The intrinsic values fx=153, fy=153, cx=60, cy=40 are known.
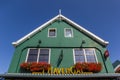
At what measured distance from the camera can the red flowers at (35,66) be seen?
44.7ft

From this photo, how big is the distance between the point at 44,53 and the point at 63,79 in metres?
3.81

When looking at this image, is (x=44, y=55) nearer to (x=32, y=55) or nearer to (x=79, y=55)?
(x=32, y=55)

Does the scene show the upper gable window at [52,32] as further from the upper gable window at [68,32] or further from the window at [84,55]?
the window at [84,55]

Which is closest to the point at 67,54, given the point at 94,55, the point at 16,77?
the point at 94,55

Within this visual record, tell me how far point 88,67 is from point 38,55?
5.03 metres

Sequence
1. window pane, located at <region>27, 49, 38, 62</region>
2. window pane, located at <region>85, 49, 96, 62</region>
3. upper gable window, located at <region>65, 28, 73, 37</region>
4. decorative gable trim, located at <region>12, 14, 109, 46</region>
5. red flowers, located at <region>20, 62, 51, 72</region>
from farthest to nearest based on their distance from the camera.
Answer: upper gable window, located at <region>65, 28, 73, 37</region>, decorative gable trim, located at <region>12, 14, 109, 46</region>, window pane, located at <region>85, 49, 96, 62</region>, window pane, located at <region>27, 49, 38, 62</region>, red flowers, located at <region>20, 62, 51, 72</region>

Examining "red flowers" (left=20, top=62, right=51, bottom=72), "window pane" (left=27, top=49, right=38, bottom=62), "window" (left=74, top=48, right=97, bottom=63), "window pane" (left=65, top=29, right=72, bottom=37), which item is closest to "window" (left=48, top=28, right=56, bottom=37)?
"window pane" (left=65, top=29, right=72, bottom=37)

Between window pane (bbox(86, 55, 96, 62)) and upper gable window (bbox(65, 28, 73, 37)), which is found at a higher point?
upper gable window (bbox(65, 28, 73, 37))

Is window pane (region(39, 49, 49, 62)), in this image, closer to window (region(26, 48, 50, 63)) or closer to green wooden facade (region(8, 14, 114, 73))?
window (region(26, 48, 50, 63))

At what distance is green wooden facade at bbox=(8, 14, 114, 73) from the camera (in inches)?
579

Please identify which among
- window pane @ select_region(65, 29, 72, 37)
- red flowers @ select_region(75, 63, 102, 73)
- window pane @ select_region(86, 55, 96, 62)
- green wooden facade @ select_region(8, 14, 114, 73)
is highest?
window pane @ select_region(65, 29, 72, 37)

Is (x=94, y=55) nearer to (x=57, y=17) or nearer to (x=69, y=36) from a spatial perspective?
(x=69, y=36)

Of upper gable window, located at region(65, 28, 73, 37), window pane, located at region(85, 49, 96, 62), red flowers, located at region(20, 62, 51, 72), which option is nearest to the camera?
red flowers, located at region(20, 62, 51, 72)

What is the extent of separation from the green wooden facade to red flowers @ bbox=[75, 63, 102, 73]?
2.34 feet
